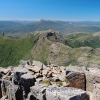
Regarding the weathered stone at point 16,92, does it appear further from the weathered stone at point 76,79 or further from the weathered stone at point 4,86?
the weathered stone at point 76,79

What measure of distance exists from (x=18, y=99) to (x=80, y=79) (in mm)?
7872

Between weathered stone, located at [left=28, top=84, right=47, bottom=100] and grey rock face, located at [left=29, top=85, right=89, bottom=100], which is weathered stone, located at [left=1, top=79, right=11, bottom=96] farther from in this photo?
grey rock face, located at [left=29, top=85, right=89, bottom=100]

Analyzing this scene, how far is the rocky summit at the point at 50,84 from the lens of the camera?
63.3ft

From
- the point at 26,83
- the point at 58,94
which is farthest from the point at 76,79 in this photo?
the point at 58,94

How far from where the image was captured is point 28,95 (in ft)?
76.5

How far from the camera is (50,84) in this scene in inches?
1009

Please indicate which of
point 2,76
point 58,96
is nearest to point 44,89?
point 58,96

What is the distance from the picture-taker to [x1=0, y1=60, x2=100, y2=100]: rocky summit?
19297mm

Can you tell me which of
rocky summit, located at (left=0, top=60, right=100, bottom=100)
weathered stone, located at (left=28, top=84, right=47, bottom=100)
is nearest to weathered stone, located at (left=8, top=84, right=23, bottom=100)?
rocky summit, located at (left=0, top=60, right=100, bottom=100)

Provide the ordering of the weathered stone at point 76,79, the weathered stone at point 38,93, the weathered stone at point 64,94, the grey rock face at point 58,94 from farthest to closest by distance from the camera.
A: the weathered stone at point 76,79 < the weathered stone at point 38,93 < the grey rock face at point 58,94 < the weathered stone at point 64,94

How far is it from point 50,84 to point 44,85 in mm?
3476

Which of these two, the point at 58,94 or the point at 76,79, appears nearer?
the point at 58,94

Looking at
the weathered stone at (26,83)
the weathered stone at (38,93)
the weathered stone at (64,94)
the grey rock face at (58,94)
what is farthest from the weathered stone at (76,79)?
the weathered stone at (64,94)

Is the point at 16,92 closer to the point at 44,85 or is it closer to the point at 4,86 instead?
the point at 44,85
